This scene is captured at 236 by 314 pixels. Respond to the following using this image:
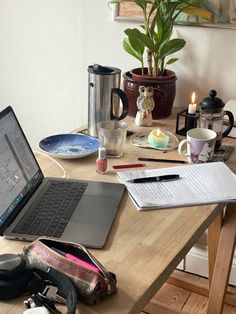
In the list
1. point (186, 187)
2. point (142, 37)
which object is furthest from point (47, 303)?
point (142, 37)

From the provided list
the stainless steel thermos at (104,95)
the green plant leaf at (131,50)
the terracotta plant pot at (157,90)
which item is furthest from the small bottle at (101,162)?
the green plant leaf at (131,50)

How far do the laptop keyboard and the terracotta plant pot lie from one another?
62 cm

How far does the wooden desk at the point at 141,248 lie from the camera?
2.94 ft

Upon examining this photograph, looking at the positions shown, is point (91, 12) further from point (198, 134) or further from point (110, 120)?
point (198, 134)

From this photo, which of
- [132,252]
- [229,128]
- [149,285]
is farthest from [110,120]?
[149,285]

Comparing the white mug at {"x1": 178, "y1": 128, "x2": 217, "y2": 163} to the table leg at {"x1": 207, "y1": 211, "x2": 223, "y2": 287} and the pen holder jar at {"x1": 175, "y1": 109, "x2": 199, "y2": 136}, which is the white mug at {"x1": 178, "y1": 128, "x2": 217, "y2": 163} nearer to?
the pen holder jar at {"x1": 175, "y1": 109, "x2": 199, "y2": 136}

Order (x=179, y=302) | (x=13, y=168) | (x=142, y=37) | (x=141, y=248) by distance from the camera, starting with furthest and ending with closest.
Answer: (x=179, y=302)
(x=142, y=37)
(x=13, y=168)
(x=141, y=248)

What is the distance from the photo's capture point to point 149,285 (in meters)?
0.94

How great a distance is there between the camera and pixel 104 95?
1.64 metres

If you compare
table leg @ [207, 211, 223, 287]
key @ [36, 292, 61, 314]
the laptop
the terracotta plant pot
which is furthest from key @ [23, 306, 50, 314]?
the terracotta plant pot

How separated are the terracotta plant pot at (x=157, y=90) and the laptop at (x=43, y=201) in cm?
61

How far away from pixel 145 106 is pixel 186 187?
1.75 ft

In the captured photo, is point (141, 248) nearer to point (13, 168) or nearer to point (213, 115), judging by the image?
point (13, 168)

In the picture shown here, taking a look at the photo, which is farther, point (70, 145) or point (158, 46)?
point (158, 46)
